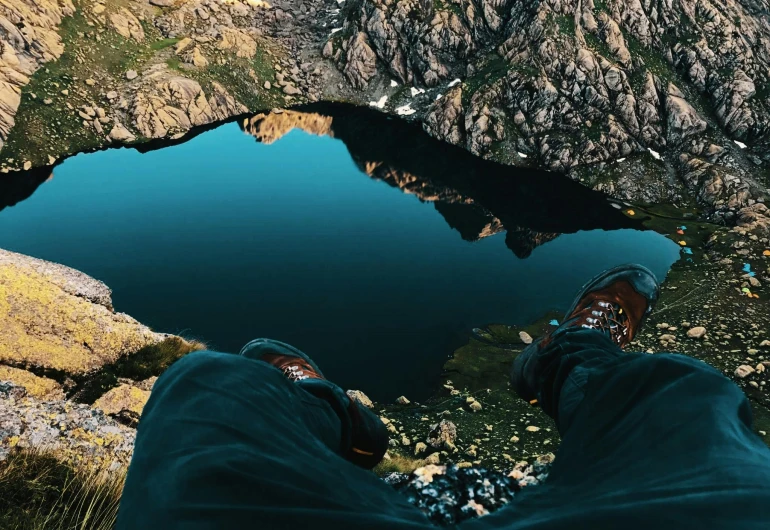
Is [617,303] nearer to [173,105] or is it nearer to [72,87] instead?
[173,105]

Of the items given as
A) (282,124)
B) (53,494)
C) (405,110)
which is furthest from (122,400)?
(405,110)

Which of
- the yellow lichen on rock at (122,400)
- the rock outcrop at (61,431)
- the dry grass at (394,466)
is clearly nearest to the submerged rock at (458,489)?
the dry grass at (394,466)

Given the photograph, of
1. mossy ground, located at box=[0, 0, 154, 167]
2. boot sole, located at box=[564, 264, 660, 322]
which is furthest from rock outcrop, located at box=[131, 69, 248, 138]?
boot sole, located at box=[564, 264, 660, 322]

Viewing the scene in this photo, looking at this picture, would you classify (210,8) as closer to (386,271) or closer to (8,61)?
(8,61)

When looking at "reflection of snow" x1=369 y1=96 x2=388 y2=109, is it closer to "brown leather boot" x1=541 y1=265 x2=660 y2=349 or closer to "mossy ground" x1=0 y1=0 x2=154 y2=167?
"mossy ground" x1=0 y1=0 x2=154 y2=167

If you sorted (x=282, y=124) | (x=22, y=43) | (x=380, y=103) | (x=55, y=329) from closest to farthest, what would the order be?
1. (x=55, y=329)
2. (x=22, y=43)
3. (x=282, y=124)
4. (x=380, y=103)

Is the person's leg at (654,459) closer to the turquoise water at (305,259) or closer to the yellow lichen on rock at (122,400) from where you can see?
the yellow lichen on rock at (122,400)
